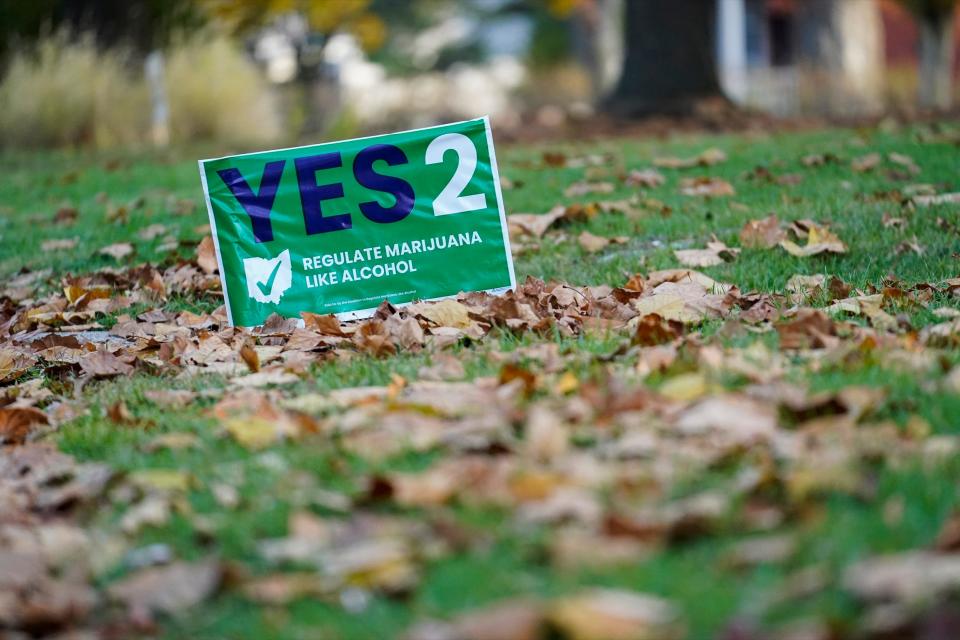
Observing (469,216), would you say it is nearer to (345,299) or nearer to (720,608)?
(345,299)

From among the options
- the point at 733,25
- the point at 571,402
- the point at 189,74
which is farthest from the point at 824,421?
the point at 733,25

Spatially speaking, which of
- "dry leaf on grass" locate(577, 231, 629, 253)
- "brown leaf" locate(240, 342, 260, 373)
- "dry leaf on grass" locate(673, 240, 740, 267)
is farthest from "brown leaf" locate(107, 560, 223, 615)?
"dry leaf on grass" locate(577, 231, 629, 253)

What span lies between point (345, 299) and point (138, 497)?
A: 6.30 feet

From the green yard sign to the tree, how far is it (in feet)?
48.5

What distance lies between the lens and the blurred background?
13000 mm

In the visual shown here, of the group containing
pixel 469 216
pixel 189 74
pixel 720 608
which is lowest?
pixel 720 608

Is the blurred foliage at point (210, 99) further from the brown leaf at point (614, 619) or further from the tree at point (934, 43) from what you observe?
the brown leaf at point (614, 619)

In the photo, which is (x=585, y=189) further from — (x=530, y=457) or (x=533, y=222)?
(x=530, y=457)

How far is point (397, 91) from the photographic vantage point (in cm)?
3306

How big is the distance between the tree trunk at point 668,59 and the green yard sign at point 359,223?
8165 mm

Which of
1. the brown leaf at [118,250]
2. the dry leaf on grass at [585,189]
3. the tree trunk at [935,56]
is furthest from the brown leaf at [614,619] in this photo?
the tree trunk at [935,56]

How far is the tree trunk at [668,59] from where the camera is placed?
12.8 m

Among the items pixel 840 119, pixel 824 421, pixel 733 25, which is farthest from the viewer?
pixel 733 25

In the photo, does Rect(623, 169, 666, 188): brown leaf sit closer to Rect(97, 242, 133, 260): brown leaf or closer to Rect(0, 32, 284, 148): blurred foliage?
Rect(97, 242, 133, 260): brown leaf
